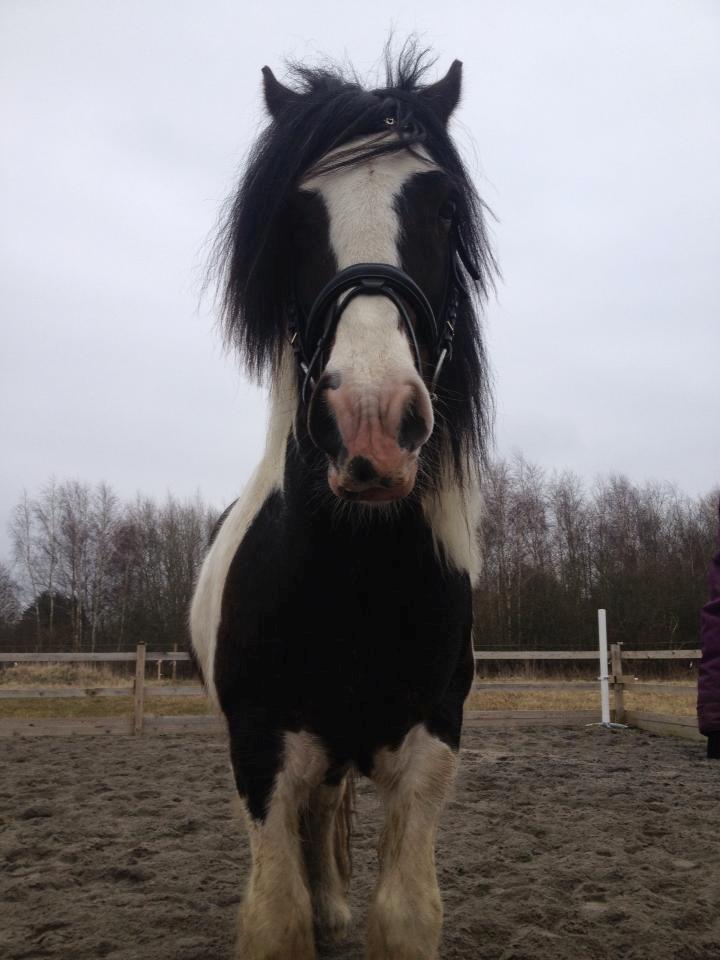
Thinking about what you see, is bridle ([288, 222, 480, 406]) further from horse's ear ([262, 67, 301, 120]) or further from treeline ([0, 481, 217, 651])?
treeline ([0, 481, 217, 651])

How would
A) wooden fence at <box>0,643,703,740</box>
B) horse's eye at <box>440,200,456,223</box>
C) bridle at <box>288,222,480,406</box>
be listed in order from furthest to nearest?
1. wooden fence at <box>0,643,703,740</box>
2. horse's eye at <box>440,200,456,223</box>
3. bridle at <box>288,222,480,406</box>

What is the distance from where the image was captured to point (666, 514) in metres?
33.9

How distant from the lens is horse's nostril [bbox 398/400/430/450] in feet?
5.13

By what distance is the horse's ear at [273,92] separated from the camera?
237 centimetres

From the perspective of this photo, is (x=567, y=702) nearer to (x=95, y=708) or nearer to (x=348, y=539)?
(x=95, y=708)

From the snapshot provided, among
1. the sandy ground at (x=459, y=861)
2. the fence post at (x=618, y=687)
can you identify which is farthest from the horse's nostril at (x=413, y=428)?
the fence post at (x=618, y=687)

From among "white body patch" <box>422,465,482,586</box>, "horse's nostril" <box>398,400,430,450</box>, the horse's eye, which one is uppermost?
the horse's eye

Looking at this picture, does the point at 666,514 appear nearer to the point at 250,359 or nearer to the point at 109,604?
the point at 109,604

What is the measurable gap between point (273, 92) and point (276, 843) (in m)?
2.26

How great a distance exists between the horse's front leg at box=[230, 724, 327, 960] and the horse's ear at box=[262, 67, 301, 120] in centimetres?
193

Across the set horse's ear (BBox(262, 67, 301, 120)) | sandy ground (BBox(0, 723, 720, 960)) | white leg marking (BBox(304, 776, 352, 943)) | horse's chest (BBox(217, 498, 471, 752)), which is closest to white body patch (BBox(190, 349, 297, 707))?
horse's chest (BBox(217, 498, 471, 752))

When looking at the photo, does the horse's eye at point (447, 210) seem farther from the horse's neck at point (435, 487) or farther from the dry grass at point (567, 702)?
the dry grass at point (567, 702)

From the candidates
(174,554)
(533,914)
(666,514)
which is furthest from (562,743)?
(666,514)

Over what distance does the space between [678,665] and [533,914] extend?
54.7 feet
